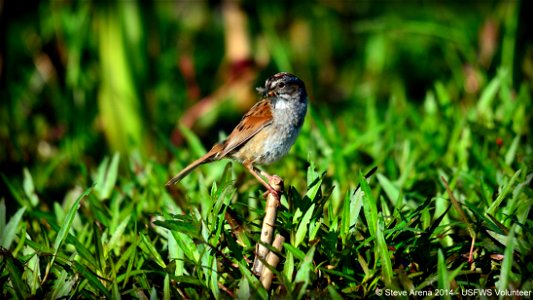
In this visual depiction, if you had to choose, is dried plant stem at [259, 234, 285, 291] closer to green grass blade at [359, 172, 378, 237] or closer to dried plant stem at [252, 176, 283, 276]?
dried plant stem at [252, 176, 283, 276]

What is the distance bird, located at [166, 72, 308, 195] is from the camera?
2.87 m

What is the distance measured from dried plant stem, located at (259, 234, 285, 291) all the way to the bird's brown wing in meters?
0.66

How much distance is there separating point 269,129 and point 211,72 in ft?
13.3

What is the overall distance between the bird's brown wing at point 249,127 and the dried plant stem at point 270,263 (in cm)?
66

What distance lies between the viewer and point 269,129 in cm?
292

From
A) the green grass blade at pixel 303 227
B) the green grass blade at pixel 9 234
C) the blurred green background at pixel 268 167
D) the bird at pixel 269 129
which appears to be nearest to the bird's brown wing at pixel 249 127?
the bird at pixel 269 129

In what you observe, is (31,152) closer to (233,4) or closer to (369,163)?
(233,4)

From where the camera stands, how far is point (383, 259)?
7.59 feet

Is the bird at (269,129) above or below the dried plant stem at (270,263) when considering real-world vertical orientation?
above

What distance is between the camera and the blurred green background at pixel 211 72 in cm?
436

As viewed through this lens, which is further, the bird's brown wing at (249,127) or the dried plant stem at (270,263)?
the bird's brown wing at (249,127)

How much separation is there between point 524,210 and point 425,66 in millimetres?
4415

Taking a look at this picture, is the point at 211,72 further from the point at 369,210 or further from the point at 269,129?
the point at 369,210

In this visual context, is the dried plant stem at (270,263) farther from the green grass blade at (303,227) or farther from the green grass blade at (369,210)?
the green grass blade at (369,210)
